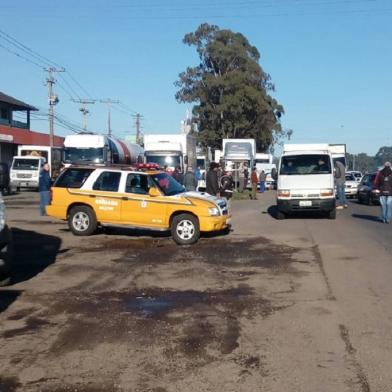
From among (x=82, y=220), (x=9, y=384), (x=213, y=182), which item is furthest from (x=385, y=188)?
(x=9, y=384)

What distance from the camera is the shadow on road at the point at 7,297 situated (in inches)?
305

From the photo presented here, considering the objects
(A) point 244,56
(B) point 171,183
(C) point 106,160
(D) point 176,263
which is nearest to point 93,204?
(B) point 171,183

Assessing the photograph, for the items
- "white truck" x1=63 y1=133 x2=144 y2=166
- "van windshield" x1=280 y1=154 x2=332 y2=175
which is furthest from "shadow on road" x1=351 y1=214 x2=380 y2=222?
"white truck" x1=63 y1=133 x2=144 y2=166

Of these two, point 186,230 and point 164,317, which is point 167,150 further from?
point 164,317

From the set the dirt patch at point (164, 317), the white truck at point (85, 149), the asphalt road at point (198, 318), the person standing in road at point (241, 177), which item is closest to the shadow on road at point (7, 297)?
the asphalt road at point (198, 318)

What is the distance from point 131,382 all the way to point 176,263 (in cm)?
617

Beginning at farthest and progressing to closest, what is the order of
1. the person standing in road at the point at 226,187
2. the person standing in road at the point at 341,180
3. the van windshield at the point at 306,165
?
the person standing in road at the point at 341,180 → the van windshield at the point at 306,165 → the person standing in road at the point at 226,187

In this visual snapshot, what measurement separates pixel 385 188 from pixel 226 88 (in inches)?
1554

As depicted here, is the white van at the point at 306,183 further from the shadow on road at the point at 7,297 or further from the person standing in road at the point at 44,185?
the shadow on road at the point at 7,297

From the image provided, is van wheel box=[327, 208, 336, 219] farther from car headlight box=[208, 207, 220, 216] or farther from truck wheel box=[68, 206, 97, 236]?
truck wheel box=[68, 206, 97, 236]

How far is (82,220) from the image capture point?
48.9 ft

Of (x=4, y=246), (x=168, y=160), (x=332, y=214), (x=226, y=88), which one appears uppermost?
(x=226, y=88)

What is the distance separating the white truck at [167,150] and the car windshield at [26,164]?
1267 cm

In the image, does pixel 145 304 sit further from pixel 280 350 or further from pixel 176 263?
pixel 176 263
